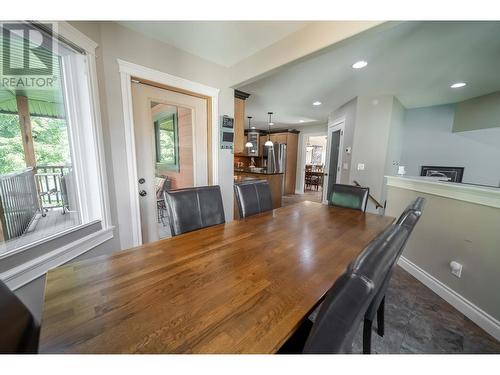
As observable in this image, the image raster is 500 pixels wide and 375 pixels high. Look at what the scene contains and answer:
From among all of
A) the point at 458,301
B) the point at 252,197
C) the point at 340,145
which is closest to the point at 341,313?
the point at 252,197

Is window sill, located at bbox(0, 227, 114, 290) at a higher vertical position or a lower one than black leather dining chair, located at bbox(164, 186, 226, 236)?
lower

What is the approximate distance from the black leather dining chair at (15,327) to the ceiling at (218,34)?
80.0 inches

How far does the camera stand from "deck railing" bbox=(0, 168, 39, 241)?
1.14 metres

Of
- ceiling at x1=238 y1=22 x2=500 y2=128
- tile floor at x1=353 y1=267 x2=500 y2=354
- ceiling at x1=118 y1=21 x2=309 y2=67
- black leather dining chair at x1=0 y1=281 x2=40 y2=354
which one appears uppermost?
ceiling at x1=118 y1=21 x2=309 y2=67

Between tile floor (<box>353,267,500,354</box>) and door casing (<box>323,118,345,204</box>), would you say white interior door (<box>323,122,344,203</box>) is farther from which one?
tile floor (<box>353,267,500,354</box>)

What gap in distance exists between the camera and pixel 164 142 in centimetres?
217

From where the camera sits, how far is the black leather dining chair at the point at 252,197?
1801mm

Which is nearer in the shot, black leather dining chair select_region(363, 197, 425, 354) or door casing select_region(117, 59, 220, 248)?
black leather dining chair select_region(363, 197, 425, 354)

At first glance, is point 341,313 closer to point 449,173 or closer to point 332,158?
point 332,158

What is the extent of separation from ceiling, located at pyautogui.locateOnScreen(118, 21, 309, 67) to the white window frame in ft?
1.60

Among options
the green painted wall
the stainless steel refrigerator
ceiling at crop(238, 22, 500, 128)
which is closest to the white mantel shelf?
ceiling at crop(238, 22, 500, 128)
